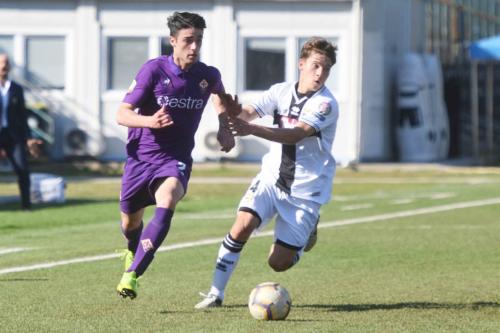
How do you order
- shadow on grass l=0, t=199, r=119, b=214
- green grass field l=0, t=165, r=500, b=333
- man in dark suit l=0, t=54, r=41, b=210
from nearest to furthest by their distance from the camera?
1. green grass field l=0, t=165, r=500, b=333
2. man in dark suit l=0, t=54, r=41, b=210
3. shadow on grass l=0, t=199, r=119, b=214

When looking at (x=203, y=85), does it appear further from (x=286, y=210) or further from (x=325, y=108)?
(x=286, y=210)

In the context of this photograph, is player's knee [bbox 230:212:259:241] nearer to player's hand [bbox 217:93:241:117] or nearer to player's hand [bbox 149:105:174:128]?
player's hand [bbox 217:93:241:117]

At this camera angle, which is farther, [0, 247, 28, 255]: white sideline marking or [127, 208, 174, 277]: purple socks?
[0, 247, 28, 255]: white sideline marking

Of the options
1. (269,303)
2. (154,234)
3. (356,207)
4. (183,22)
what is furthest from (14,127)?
(269,303)

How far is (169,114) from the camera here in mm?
9602

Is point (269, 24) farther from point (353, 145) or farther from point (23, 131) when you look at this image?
point (23, 131)

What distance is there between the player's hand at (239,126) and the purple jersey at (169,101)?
19.5 inches

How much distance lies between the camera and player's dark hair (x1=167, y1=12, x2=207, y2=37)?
9.55 m

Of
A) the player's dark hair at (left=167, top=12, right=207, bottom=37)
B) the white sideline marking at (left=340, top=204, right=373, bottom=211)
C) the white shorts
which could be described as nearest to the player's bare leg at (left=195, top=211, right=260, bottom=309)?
the white shorts

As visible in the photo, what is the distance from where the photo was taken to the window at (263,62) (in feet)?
103

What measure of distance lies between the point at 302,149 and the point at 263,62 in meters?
21.6

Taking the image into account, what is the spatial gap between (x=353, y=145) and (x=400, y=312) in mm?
21839

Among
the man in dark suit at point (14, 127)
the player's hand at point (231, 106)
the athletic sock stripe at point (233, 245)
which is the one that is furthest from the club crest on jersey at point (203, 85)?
the man in dark suit at point (14, 127)

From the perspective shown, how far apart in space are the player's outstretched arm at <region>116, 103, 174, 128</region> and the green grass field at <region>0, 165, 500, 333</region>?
4.26 feet
